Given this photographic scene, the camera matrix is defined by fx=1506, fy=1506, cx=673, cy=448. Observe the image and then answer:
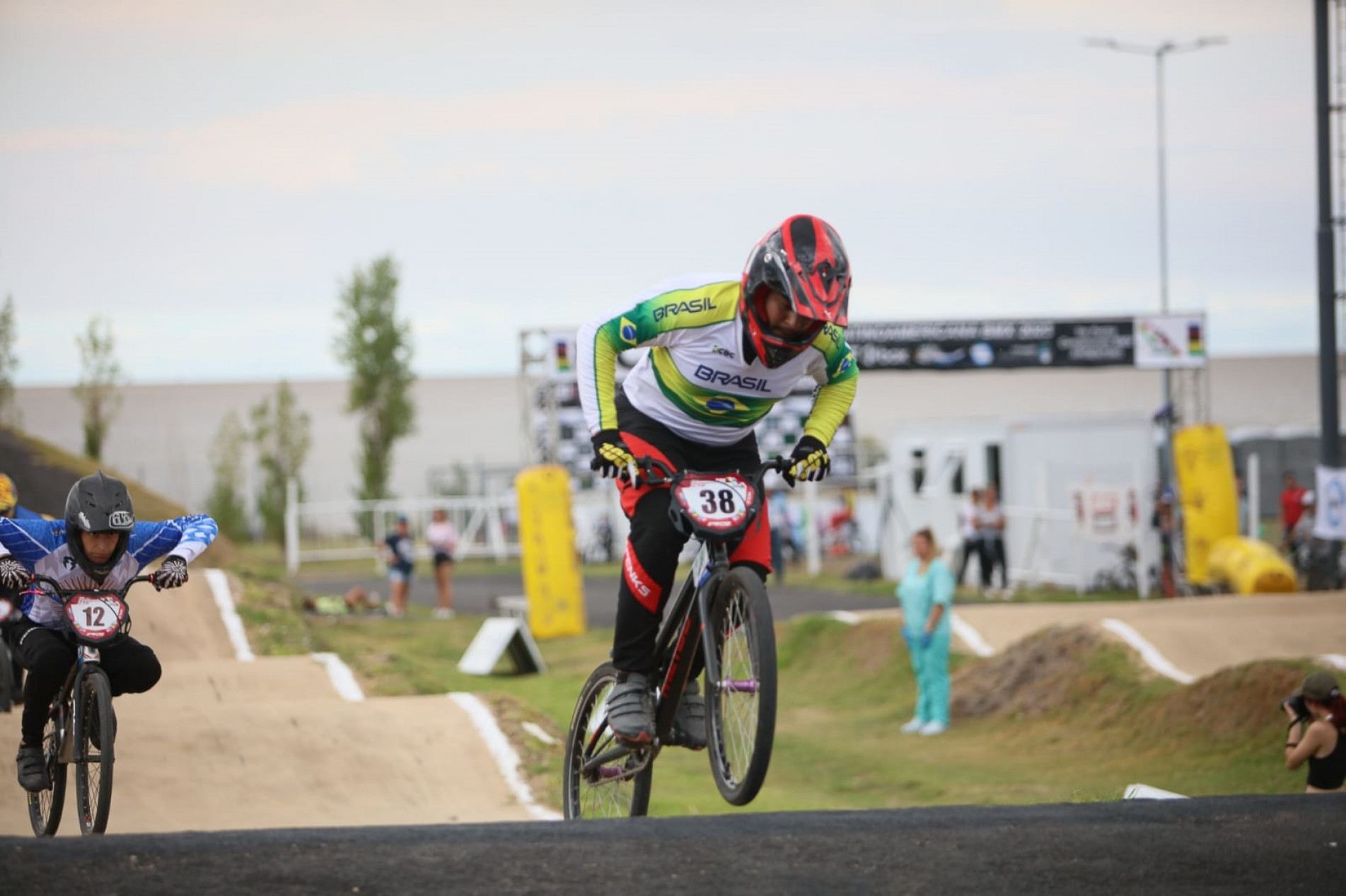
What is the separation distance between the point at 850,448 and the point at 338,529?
18192mm

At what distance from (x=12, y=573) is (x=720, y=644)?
3434 mm

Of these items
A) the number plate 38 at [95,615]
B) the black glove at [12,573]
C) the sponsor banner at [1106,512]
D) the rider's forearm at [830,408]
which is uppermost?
the rider's forearm at [830,408]

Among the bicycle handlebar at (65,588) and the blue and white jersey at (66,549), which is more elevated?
the blue and white jersey at (66,549)

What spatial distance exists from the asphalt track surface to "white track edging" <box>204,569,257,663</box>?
1362 cm

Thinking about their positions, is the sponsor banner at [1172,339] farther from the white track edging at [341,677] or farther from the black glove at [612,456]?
the black glove at [612,456]

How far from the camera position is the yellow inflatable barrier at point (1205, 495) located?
2603 centimetres

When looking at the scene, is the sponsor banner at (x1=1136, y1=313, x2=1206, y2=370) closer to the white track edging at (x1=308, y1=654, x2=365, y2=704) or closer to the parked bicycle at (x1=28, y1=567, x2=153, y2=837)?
the white track edging at (x1=308, y1=654, x2=365, y2=704)

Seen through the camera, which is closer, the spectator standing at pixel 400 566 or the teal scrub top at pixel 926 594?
the teal scrub top at pixel 926 594

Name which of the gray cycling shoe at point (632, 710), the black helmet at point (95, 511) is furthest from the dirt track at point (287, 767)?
the gray cycling shoe at point (632, 710)

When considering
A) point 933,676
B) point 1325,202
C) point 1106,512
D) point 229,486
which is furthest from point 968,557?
point 229,486

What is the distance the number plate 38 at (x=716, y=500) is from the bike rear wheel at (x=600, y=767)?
0.99 meters

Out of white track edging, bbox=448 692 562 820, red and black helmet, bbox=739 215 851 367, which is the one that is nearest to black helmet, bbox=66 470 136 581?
red and black helmet, bbox=739 215 851 367

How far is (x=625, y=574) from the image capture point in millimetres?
6145

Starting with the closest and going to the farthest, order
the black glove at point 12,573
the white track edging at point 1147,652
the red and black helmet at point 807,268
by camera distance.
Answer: the red and black helmet at point 807,268, the black glove at point 12,573, the white track edging at point 1147,652
